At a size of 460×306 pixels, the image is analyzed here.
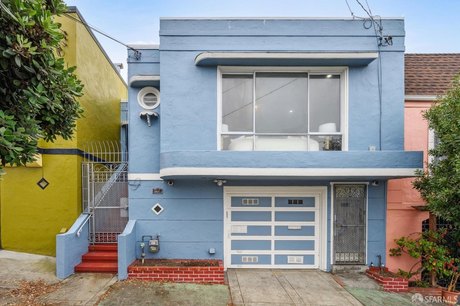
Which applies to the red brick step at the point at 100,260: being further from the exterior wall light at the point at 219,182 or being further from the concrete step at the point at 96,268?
the exterior wall light at the point at 219,182

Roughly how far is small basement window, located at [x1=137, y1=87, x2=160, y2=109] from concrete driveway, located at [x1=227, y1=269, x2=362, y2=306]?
4.58m

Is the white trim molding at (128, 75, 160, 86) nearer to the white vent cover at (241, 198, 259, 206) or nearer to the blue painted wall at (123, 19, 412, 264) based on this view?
the blue painted wall at (123, 19, 412, 264)

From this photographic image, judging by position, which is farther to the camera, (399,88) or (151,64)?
(151,64)

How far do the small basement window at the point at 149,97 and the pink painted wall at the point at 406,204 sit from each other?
20.4 feet

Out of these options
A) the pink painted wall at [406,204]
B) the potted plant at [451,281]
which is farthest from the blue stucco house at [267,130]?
the potted plant at [451,281]

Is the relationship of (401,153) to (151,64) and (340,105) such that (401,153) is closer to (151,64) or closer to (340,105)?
(340,105)

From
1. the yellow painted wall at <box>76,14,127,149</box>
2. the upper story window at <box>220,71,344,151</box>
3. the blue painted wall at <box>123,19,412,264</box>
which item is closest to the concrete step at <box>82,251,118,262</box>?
the blue painted wall at <box>123,19,412,264</box>

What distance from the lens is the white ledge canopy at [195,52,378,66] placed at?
590 centimetres

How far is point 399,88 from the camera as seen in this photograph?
629 cm

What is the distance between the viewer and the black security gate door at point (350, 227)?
6.51 meters

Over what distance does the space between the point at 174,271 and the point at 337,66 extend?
19.5ft

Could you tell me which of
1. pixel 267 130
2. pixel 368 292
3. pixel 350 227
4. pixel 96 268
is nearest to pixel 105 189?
pixel 96 268

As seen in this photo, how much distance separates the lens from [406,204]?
21.4 feet

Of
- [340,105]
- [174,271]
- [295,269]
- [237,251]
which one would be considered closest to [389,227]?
[295,269]
